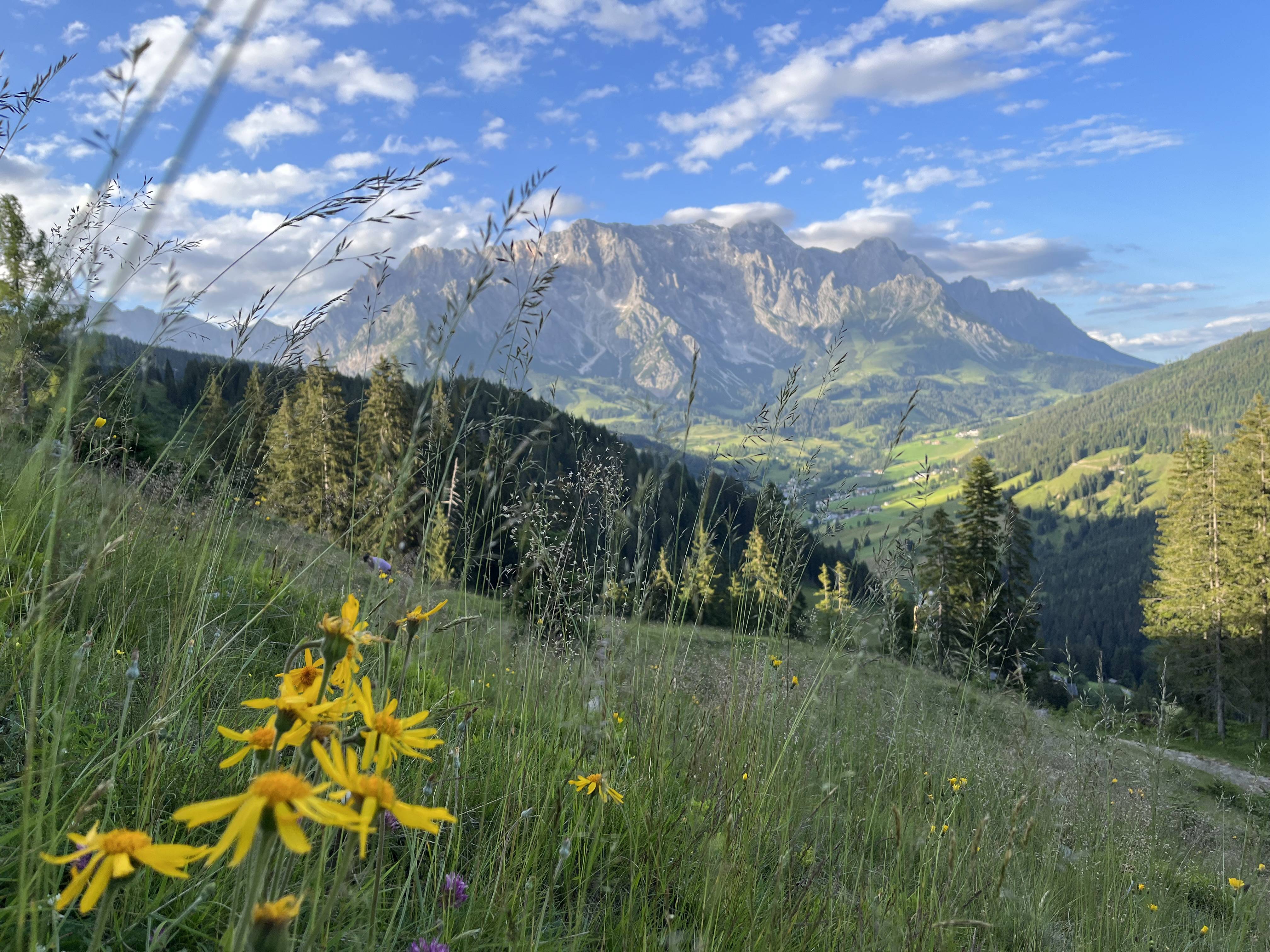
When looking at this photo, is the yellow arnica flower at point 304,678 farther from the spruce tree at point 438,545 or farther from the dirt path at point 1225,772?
the dirt path at point 1225,772

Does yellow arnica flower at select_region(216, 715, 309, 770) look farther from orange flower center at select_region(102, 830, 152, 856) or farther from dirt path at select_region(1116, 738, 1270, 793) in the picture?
dirt path at select_region(1116, 738, 1270, 793)

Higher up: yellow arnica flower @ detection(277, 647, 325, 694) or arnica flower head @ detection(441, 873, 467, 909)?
yellow arnica flower @ detection(277, 647, 325, 694)

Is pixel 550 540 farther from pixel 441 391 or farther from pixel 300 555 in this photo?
pixel 300 555

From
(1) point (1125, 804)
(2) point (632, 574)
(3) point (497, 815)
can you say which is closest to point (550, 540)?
(2) point (632, 574)

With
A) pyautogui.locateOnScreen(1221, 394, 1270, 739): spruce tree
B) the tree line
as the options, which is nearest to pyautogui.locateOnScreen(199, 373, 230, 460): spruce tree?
the tree line

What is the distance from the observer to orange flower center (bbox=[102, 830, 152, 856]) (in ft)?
2.16

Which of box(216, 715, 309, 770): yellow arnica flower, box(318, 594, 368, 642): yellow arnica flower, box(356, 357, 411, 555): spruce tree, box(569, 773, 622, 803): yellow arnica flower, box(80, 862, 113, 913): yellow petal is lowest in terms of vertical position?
box(569, 773, 622, 803): yellow arnica flower

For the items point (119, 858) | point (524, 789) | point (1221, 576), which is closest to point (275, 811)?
point (119, 858)

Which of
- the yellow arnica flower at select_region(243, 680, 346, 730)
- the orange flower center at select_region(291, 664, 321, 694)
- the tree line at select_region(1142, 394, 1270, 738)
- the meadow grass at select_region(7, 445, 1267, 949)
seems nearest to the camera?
the yellow arnica flower at select_region(243, 680, 346, 730)

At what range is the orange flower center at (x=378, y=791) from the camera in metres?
0.67

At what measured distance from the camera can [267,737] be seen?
86cm

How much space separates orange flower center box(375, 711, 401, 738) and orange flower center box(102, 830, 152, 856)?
261 millimetres

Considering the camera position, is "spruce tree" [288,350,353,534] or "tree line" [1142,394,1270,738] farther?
"tree line" [1142,394,1270,738]

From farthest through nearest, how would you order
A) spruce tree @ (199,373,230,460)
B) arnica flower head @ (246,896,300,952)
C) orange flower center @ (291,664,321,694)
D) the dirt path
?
1. the dirt path
2. spruce tree @ (199,373,230,460)
3. orange flower center @ (291,664,321,694)
4. arnica flower head @ (246,896,300,952)
